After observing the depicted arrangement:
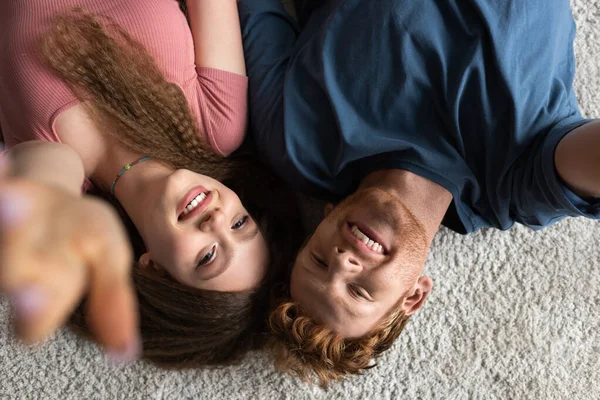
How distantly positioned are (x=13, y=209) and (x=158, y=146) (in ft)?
1.43

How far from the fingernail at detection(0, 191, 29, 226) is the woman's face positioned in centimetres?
33

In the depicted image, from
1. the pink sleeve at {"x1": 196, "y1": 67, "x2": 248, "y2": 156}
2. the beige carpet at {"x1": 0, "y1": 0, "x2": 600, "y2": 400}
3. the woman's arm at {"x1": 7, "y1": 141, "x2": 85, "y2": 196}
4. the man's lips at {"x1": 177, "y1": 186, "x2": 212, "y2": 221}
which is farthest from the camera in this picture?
the beige carpet at {"x1": 0, "y1": 0, "x2": 600, "y2": 400}

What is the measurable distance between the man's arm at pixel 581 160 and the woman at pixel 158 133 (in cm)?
44

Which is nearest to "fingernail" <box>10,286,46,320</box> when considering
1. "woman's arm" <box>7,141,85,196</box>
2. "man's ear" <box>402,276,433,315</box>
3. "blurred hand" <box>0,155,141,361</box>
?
"blurred hand" <box>0,155,141,361</box>

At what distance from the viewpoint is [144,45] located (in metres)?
0.77

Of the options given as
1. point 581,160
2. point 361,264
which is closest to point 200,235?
point 361,264

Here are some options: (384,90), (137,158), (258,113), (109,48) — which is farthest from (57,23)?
(384,90)

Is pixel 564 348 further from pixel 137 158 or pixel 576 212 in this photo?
pixel 137 158

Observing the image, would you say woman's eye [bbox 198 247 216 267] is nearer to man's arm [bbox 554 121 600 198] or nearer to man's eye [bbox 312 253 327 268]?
man's eye [bbox 312 253 327 268]

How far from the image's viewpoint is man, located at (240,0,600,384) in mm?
711

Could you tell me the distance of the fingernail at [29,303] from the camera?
323 mm

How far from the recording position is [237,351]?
0.84 meters

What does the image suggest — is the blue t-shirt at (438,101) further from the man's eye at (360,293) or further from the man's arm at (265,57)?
the man's eye at (360,293)

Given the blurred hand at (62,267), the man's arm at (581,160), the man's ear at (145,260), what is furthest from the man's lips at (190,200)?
the man's arm at (581,160)
